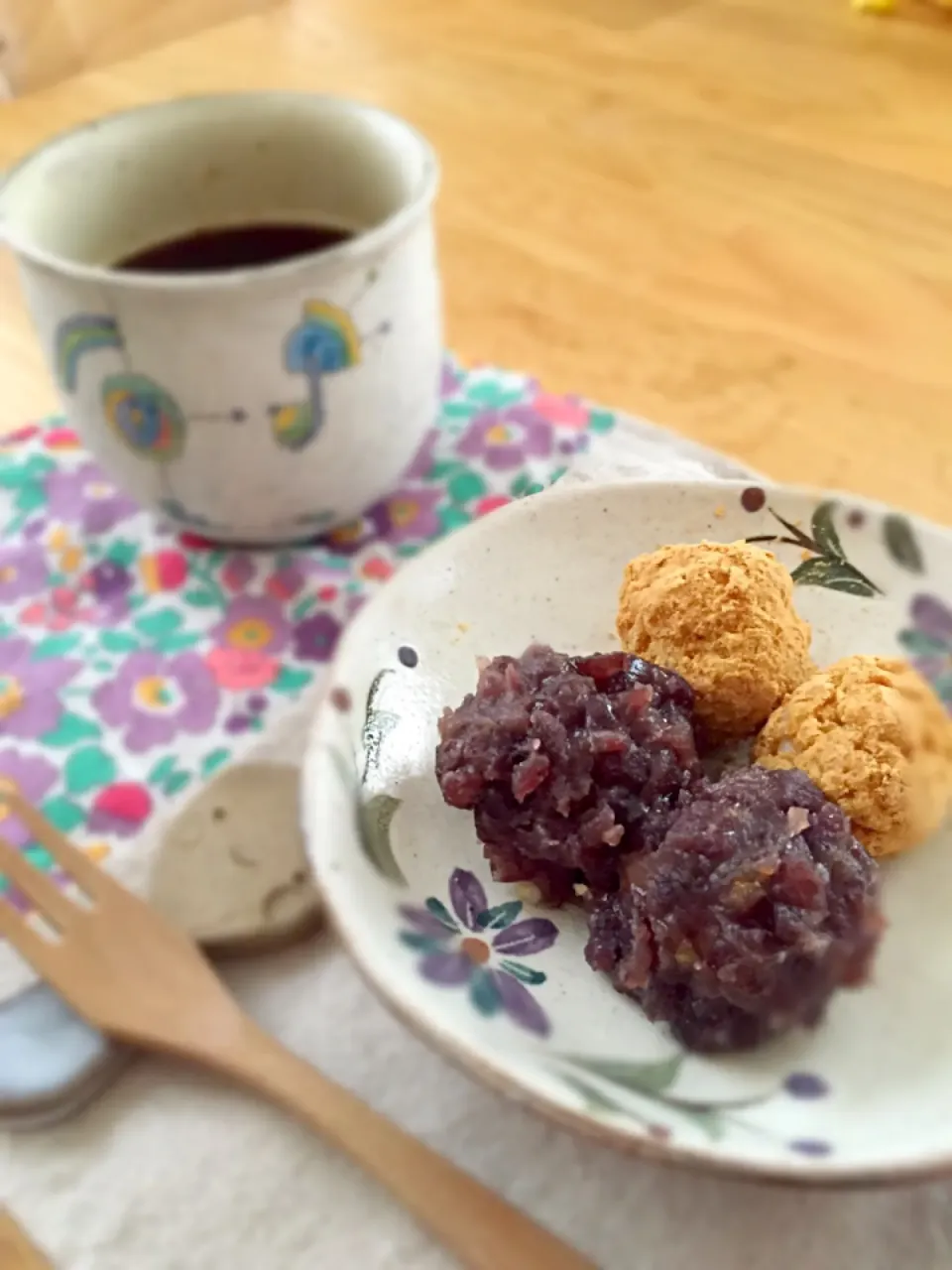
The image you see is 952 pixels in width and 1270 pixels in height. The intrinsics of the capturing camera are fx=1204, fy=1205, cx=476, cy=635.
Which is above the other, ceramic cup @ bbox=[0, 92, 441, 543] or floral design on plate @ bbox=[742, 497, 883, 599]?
ceramic cup @ bbox=[0, 92, 441, 543]

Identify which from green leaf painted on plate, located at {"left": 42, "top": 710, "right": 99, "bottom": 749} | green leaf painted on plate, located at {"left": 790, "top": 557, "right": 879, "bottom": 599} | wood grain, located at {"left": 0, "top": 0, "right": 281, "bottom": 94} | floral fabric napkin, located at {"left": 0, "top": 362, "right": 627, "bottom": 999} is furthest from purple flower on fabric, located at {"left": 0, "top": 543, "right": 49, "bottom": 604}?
wood grain, located at {"left": 0, "top": 0, "right": 281, "bottom": 94}

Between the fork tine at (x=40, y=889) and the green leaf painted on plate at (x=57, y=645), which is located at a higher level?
the fork tine at (x=40, y=889)

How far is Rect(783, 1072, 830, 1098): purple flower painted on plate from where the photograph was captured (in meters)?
0.42

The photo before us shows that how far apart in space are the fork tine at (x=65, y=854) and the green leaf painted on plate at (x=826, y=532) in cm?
37

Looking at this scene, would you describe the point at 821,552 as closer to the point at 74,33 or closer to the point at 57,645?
the point at 57,645

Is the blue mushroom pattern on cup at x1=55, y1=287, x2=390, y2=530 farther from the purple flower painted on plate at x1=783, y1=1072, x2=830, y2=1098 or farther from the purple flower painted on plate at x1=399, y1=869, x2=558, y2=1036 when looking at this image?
the purple flower painted on plate at x1=783, y1=1072, x2=830, y2=1098

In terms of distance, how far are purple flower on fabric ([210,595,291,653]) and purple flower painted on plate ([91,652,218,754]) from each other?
0.08ft

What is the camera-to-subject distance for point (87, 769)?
62 centimetres

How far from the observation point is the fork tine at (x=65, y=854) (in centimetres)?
54

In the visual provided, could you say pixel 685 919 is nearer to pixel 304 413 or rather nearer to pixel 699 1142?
pixel 699 1142

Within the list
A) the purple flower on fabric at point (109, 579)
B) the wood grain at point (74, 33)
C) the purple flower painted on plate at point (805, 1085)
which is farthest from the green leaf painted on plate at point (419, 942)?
the wood grain at point (74, 33)

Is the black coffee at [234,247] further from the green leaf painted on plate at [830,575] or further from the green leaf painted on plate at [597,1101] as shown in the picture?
the green leaf painted on plate at [597,1101]

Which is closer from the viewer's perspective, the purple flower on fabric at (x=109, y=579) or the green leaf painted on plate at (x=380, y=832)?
the green leaf painted on plate at (x=380, y=832)

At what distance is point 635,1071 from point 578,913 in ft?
0.25
